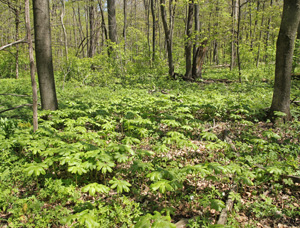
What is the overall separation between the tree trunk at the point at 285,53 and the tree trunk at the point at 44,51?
6055mm

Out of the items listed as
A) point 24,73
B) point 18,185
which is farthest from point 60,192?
point 24,73

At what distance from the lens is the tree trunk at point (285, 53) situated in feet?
15.3

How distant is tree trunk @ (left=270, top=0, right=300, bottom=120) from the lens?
4676mm

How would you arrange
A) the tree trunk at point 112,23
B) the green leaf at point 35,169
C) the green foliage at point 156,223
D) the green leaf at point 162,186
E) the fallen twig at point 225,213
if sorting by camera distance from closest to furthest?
the green foliage at point 156,223
the green leaf at point 162,186
the fallen twig at point 225,213
the green leaf at point 35,169
the tree trunk at point 112,23

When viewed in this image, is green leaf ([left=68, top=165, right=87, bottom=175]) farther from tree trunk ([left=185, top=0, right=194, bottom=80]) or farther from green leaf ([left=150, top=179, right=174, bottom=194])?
tree trunk ([left=185, top=0, right=194, bottom=80])

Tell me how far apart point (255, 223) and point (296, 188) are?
3.73 ft

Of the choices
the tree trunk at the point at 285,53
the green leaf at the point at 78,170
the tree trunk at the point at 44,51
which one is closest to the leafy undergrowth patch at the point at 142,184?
the green leaf at the point at 78,170

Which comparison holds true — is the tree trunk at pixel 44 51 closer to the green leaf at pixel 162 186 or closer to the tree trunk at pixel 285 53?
the green leaf at pixel 162 186

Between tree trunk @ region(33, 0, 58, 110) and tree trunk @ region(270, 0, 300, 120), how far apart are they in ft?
19.9

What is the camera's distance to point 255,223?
8.37 feet

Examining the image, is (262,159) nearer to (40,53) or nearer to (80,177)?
(80,177)

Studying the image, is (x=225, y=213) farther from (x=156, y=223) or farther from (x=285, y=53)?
(x=285, y=53)

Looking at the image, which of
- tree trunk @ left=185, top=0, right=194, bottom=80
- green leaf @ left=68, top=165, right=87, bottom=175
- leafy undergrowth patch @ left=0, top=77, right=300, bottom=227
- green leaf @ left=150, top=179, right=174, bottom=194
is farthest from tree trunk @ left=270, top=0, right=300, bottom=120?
tree trunk @ left=185, top=0, right=194, bottom=80

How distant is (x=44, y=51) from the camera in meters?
5.18
